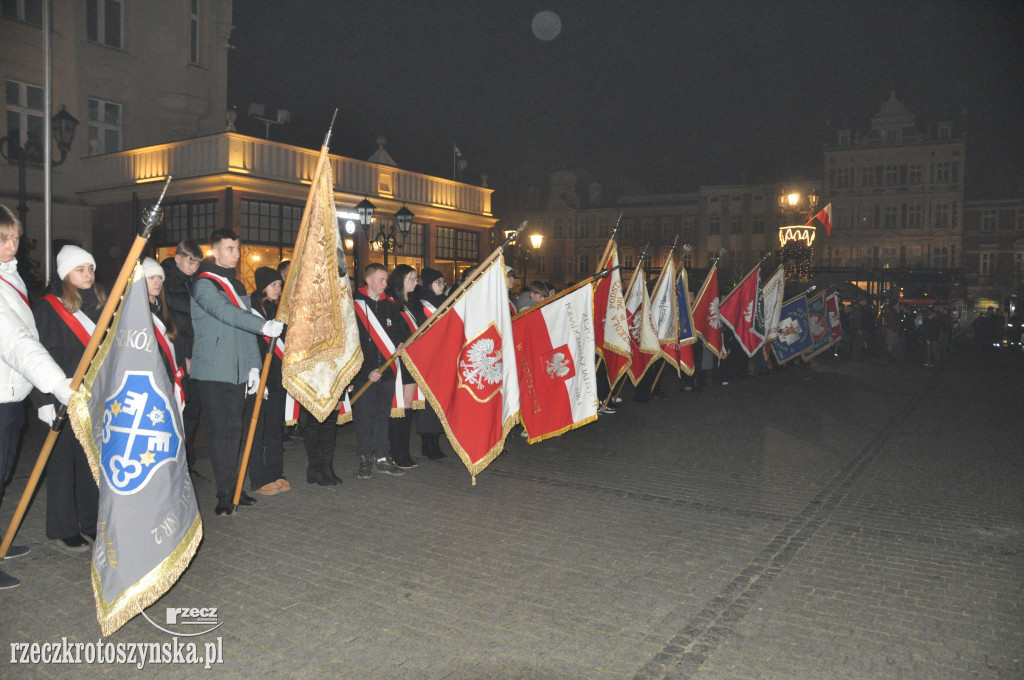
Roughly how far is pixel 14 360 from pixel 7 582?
1.30 meters

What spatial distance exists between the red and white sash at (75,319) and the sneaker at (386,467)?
10.1 feet

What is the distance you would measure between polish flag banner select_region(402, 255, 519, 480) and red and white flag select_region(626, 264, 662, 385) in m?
4.28

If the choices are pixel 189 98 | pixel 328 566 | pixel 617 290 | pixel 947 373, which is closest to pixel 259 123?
pixel 189 98

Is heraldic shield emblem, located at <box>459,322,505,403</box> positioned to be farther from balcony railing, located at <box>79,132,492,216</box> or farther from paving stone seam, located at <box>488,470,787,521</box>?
balcony railing, located at <box>79,132,492,216</box>

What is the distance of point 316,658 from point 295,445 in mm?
5278

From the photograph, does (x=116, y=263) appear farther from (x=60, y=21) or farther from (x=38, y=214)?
(x=60, y=21)

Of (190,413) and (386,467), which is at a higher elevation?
(190,413)

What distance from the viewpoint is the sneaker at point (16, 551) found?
4775 mm

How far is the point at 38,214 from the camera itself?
67.8 feet

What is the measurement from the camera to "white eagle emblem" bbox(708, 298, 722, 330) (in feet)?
46.0

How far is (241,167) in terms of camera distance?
64.6 ft

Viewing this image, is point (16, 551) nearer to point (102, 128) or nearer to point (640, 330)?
point (640, 330)

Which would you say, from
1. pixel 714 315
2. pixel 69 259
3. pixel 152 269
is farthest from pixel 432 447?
pixel 714 315

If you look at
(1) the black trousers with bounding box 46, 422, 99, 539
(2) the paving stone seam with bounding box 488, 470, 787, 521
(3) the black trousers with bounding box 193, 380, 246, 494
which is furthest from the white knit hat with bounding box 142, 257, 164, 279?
(2) the paving stone seam with bounding box 488, 470, 787, 521
